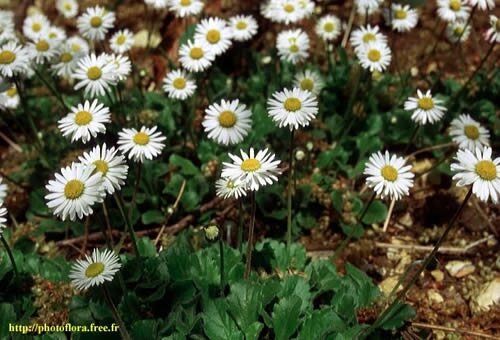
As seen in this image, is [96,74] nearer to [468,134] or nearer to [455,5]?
[468,134]

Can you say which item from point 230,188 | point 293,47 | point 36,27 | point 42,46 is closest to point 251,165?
point 230,188

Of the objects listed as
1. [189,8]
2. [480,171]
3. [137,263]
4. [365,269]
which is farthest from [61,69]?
[480,171]

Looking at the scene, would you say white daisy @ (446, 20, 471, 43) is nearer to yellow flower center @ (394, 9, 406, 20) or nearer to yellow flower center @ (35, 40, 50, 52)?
yellow flower center @ (394, 9, 406, 20)

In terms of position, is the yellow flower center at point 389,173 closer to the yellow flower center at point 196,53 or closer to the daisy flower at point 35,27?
the yellow flower center at point 196,53

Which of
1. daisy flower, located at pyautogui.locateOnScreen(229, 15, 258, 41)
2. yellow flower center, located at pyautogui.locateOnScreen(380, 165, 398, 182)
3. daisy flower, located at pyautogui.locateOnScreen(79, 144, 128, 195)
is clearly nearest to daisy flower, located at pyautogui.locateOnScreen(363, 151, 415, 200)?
yellow flower center, located at pyautogui.locateOnScreen(380, 165, 398, 182)

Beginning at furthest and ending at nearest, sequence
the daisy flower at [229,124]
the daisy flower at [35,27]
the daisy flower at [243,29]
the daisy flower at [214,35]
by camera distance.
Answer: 1. the daisy flower at [35,27]
2. the daisy flower at [243,29]
3. the daisy flower at [214,35]
4. the daisy flower at [229,124]

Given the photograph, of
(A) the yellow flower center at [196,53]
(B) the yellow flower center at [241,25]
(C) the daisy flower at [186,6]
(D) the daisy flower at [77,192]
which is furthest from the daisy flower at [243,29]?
(D) the daisy flower at [77,192]
